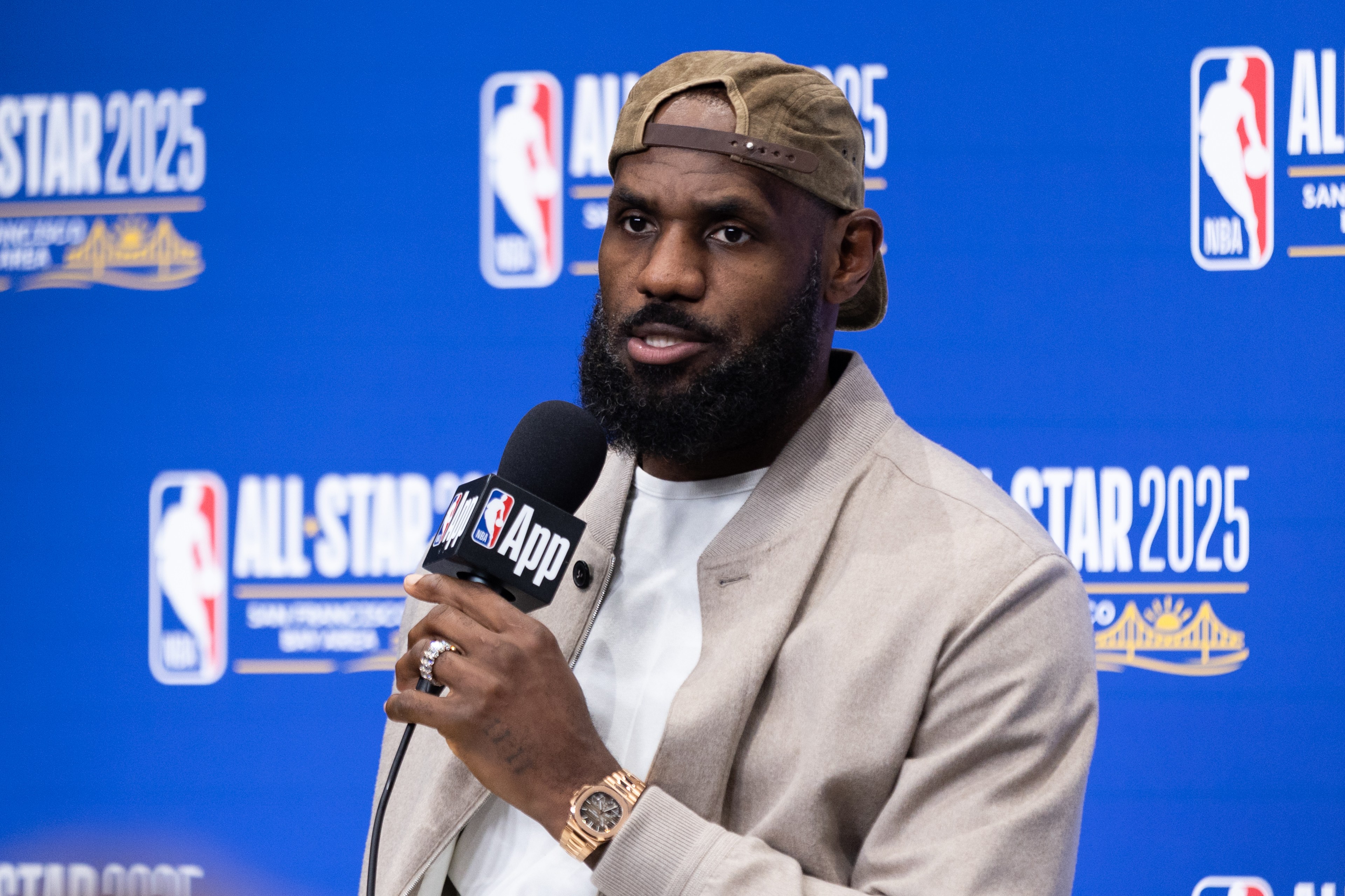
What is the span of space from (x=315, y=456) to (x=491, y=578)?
165 centimetres

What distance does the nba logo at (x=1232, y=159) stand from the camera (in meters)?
2.35

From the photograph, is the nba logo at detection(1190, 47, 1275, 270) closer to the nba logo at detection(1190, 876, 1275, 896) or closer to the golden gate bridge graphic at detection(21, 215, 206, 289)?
the nba logo at detection(1190, 876, 1275, 896)

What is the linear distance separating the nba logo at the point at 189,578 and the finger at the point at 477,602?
171 centimetres

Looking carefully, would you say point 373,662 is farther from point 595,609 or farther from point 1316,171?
point 1316,171

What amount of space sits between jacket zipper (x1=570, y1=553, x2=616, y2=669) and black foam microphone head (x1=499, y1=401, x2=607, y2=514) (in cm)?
19

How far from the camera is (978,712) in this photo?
118 cm

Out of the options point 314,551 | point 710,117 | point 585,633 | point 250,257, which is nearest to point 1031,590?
point 585,633

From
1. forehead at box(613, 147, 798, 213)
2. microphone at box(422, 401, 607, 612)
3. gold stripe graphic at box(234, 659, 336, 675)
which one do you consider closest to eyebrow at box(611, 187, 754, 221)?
forehead at box(613, 147, 798, 213)

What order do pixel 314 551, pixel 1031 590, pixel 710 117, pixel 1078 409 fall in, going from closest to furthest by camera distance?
pixel 1031 590
pixel 710 117
pixel 1078 409
pixel 314 551

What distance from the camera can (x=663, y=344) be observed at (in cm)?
137

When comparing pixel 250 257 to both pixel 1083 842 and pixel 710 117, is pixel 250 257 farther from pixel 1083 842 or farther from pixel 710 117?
pixel 1083 842

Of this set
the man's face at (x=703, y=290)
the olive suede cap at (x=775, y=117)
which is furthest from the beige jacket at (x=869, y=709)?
the olive suede cap at (x=775, y=117)

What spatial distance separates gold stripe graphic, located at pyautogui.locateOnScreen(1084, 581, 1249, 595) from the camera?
2346 mm

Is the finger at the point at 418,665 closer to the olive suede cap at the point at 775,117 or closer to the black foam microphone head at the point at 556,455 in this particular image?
the black foam microphone head at the point at 556,455
